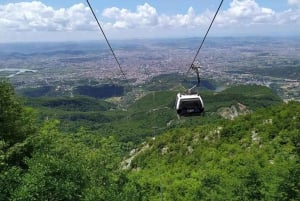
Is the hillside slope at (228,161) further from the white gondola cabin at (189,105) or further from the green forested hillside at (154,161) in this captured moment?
the white gondola cabin at (189,105)

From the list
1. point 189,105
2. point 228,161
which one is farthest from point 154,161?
point 189,105

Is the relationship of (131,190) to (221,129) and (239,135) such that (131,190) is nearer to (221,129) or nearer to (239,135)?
(239,135)

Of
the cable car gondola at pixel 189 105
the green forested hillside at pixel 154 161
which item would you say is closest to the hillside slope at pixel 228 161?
the green forested hillside at pixel 154 161

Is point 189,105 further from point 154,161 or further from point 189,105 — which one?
point 154,161

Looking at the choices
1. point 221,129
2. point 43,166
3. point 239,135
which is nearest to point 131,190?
point 43,166

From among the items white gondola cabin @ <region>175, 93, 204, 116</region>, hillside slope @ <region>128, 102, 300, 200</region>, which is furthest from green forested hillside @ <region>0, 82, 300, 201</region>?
white gondola cabin @ <region>175, 93, 204, 116</region>

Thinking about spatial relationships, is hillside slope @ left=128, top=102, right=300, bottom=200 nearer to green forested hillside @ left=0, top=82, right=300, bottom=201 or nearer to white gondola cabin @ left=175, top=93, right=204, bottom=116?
green forested hillside @ left=0, top=82, right=300, bottom=201
